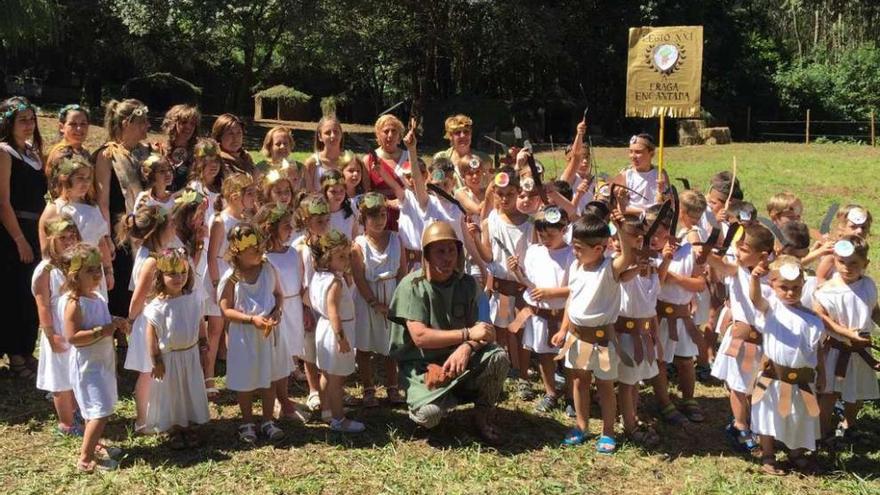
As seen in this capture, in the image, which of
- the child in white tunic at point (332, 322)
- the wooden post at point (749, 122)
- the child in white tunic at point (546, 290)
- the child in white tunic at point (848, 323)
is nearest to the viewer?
the child in white tunic at point (848, 323)

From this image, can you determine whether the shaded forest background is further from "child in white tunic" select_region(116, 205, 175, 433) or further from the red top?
"child in white tunic" select_region(116, 205, 175, 433)

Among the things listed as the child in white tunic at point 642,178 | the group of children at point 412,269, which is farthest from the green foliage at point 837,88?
the group of children at point 412,269

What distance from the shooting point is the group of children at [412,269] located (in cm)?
427

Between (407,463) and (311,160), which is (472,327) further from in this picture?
(311,160)

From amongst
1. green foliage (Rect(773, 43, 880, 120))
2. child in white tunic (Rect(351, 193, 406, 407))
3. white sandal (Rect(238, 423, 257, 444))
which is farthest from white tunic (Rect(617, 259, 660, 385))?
green foliage (Rect(773, 43, 880, 120))

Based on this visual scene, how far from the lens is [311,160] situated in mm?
6246

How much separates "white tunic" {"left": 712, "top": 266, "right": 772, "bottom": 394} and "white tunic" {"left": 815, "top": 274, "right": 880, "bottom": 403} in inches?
16.0

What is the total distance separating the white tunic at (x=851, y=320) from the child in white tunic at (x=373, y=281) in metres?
2.68

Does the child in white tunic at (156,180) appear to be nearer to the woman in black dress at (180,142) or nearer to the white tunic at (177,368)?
the woman in black dress at (180,142)

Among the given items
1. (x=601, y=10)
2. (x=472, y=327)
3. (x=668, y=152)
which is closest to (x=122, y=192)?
(x=472, y=327)

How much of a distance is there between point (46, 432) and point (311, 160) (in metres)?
2.72

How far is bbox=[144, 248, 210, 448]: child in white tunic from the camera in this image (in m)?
4.36

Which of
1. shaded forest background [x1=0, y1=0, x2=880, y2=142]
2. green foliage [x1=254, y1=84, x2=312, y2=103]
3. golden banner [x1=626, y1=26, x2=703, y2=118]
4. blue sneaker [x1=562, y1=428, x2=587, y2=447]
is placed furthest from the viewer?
green foliage [x1=254, y1=84, x2=312, y2=103]

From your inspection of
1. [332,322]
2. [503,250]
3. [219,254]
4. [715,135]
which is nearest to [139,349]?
→ [219,254]
